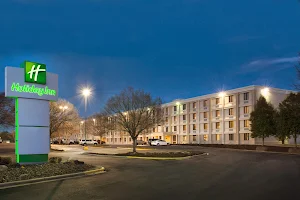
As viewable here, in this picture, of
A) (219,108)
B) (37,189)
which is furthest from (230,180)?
(219,108)

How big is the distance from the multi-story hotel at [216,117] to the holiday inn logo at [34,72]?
32.6 metres

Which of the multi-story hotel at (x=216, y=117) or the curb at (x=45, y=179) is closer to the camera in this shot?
the curb at (x=45, y=179)

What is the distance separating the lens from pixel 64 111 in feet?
165

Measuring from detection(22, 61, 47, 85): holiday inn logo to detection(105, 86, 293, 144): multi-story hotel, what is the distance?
3262cm

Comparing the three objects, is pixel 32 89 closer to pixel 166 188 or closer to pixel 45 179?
pixel 45 179

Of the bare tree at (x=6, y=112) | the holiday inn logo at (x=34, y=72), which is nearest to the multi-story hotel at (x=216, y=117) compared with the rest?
the bare tree at (x=6, y=112)

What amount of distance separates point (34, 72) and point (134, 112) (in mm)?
15508

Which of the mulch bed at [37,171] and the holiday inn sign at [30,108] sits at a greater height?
the holiday inn sign at [30,108]

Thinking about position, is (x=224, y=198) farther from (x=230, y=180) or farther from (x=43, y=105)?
(x=43, y=105)

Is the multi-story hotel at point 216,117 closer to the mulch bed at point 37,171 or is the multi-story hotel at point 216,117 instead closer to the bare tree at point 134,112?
the bare tree at point 134,112

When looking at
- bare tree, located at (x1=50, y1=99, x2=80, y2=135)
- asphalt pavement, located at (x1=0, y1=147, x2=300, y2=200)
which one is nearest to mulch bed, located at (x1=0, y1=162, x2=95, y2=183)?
asphalt pavement, located at (x1=0, y1=147, x2=300, y2=200)

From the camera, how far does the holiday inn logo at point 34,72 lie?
17.9 metres

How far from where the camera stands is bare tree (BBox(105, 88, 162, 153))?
32719mm

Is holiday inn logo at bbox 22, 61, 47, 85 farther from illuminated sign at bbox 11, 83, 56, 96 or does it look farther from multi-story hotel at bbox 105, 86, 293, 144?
multi-story hotel at bbox 105, 86, 293, 144
